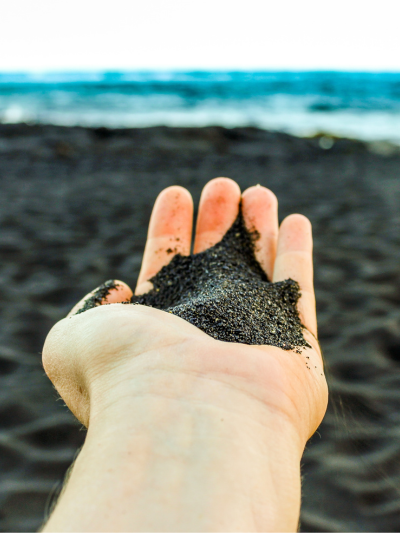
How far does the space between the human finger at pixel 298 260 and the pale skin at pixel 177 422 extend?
0.34 metres

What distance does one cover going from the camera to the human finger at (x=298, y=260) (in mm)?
1872

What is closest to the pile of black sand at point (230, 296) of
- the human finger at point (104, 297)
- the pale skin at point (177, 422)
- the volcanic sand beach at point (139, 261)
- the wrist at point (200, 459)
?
the human finger at point (104, 297)

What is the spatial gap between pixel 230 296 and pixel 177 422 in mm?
665

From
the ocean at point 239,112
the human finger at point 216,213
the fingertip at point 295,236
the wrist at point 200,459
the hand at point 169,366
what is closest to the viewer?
the wrist at point 200,459

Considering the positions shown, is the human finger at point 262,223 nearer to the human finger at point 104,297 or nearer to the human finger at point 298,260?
the human finger at point 298,260

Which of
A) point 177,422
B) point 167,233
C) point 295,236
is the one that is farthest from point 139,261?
point 177,422

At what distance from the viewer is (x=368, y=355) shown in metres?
2.25

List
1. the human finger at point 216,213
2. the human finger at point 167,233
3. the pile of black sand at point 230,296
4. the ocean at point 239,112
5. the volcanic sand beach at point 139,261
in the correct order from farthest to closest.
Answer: the ocean at point 239,112, the human finger at point 216,213, the human finger at point 167,233, the volcanic sand beach at point 139,261, the pile of black sand at point 230,296

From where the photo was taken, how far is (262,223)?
7.72ft

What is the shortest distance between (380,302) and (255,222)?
3.69 ft

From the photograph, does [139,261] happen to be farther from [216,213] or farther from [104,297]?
[104,297]

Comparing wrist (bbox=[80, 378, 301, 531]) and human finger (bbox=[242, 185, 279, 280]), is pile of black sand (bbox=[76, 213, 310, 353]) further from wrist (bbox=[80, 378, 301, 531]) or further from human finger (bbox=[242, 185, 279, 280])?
wrist (bbox=[80, 378, 301, 531])

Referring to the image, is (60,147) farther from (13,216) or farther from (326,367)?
(326,367)

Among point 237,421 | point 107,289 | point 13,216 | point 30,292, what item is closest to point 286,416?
point 237,421
